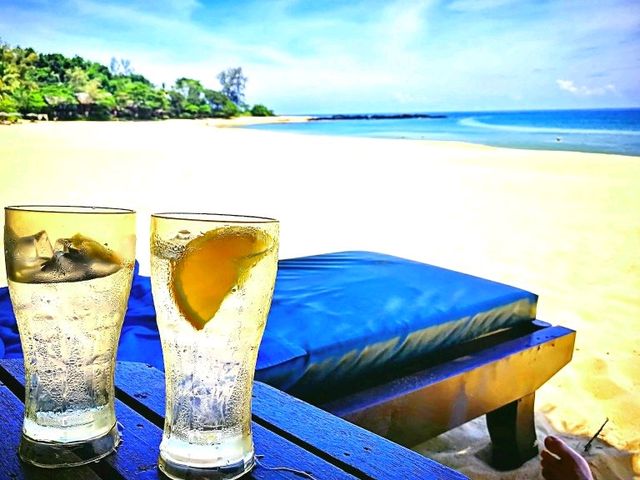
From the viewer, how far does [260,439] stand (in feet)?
2.06

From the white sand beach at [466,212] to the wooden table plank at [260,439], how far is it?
1.35 m

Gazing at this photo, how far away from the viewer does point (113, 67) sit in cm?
3772

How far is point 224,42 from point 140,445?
4708 centimetres

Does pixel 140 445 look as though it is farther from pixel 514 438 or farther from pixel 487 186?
pixel 487 186

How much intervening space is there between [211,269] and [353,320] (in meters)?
1.18

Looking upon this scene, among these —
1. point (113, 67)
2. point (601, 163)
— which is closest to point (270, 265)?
point (601, 163)

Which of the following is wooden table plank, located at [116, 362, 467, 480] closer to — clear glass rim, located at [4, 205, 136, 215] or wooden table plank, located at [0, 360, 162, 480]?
wooden table plank, located at [0, 360, 162, 480]

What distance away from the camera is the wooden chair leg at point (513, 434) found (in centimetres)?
189

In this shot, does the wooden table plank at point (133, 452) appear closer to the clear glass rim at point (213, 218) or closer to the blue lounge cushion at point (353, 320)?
the clear glass rim at point (213, 218)

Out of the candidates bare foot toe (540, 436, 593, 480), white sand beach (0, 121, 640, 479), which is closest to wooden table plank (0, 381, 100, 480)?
bare foot toe (540, 436, 593, 480)

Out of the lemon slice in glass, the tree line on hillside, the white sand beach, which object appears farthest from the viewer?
the tree line on hillside

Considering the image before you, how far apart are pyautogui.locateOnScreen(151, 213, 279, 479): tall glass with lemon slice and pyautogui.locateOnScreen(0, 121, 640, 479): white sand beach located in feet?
5.01

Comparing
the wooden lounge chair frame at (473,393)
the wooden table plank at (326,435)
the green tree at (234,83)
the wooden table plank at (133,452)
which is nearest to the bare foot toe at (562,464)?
the wooden lounge chair frame at (473,393)

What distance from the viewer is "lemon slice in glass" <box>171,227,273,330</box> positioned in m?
0.49
